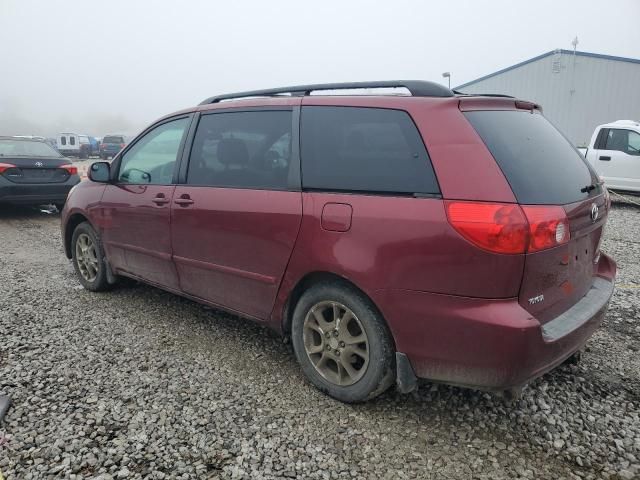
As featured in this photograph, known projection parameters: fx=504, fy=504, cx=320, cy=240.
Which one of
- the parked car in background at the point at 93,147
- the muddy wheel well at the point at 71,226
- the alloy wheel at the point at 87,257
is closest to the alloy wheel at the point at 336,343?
→ the alloy wheel at the point at 87,257

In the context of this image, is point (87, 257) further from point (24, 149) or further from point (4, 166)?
point (24, 149)

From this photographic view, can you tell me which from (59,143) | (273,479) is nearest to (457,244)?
(273,479)

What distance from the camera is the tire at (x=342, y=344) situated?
263 centimetres

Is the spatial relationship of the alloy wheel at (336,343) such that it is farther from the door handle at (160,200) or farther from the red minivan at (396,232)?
the door handle at (160,200)

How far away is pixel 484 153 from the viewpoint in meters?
2.36

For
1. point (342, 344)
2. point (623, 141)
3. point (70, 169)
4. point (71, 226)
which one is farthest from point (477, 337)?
point (623, 141)

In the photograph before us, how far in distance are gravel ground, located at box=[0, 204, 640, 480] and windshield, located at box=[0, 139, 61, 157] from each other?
20.6 ft

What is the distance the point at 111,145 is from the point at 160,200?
97.3 ft

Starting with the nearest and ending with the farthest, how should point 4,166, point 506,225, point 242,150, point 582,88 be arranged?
1. point 506,225
2. point 242,150
3. point 4,166
4. point 582,88

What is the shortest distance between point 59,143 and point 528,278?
37586 mm

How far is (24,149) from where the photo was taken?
9289mm

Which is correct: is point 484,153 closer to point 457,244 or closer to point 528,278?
point 457,244

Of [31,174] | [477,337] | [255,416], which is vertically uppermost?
[31,174]

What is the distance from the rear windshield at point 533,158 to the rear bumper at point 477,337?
0.55m
